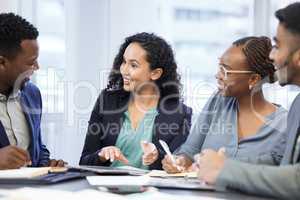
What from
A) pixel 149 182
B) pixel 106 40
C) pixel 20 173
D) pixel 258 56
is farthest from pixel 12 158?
pixel 106 40

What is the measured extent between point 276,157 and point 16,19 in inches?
Answer: 54.2

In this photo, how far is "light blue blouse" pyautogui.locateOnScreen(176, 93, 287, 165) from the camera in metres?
1.68

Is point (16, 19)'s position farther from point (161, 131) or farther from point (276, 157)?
point (276, 157)

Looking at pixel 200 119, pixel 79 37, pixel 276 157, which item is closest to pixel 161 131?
pixel 200 119

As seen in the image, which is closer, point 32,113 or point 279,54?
point 279,54

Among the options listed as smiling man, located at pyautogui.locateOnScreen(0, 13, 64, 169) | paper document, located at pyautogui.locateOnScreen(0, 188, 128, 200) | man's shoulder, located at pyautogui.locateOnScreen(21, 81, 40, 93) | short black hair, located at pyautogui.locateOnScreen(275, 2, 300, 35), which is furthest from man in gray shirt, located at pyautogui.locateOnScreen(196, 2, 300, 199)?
man's shoulder, located at pyautogui.locateOnScreen(21, 81, 40, 93)

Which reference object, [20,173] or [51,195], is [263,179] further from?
[20,173]

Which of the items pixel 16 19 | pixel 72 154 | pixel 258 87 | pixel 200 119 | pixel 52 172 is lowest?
pixel 72 154

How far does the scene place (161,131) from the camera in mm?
2080

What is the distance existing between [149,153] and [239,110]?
424mm

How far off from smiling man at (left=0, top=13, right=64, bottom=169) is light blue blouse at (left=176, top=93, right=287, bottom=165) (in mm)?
708

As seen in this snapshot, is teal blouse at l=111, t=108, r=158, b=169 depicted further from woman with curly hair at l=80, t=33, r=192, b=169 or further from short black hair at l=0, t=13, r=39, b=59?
short black hair at l=0, t=13, r=39, b=59

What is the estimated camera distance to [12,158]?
1.60 metres

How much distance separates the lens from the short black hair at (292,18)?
1.42 meters
